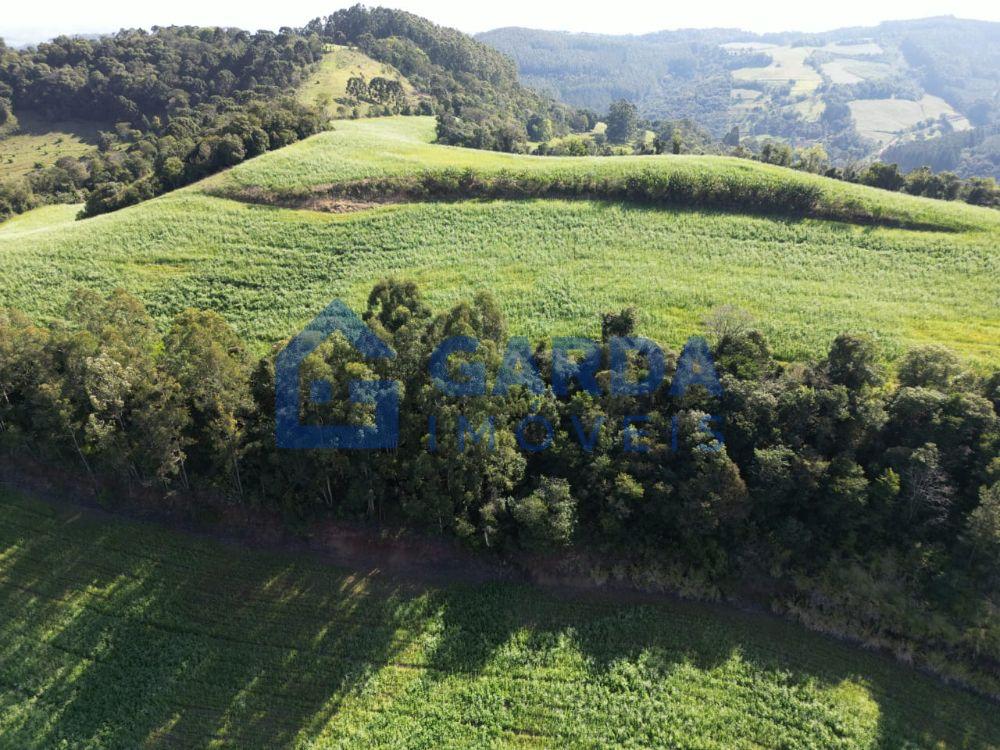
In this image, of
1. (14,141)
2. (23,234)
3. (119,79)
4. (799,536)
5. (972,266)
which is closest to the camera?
(799,536)

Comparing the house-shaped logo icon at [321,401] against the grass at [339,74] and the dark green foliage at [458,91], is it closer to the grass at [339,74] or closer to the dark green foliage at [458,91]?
the dark green foliage at [458,91]

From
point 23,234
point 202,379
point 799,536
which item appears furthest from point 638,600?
point 23,234

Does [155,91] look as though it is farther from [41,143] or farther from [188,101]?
[41,143]

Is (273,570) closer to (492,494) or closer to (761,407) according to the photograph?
(492,494)

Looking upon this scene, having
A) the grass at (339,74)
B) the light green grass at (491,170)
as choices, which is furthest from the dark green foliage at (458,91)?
the light green grass at (491,170)

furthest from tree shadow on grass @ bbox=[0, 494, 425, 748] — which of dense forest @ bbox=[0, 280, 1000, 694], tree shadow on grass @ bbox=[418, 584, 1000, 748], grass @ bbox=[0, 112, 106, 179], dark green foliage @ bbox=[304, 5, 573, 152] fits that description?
grass @ bbox=[0, 112, 106, 179]

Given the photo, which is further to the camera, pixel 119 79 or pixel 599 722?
pixel 119 79

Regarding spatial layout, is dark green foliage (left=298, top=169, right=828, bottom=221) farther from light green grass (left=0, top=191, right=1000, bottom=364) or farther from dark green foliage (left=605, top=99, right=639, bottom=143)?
dark green foliage (left=605, top=99, right=639, bottom=143)

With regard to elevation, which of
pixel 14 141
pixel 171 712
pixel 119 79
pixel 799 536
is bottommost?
pixel 171 712
